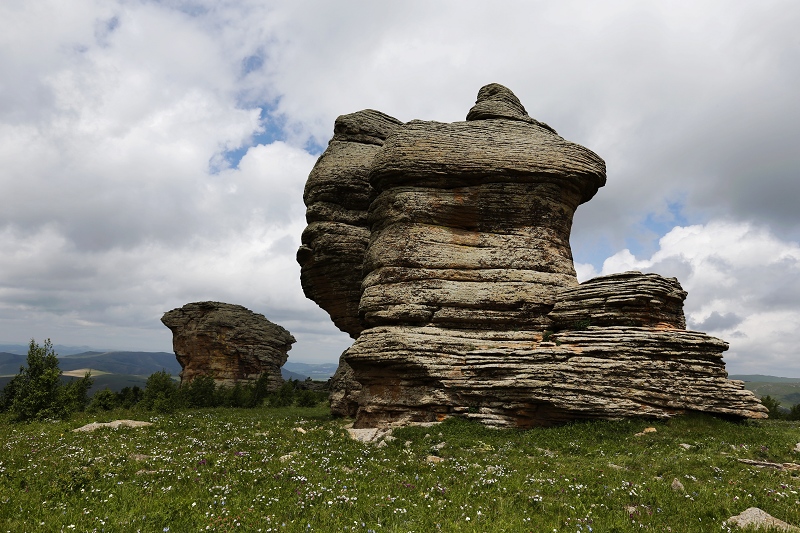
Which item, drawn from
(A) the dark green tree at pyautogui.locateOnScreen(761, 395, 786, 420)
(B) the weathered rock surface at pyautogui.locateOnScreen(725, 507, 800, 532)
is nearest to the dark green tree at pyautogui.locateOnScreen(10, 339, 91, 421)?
(B) the weathered rock surface at pyautogui.locateOnScreen(725, 507, 800, 532)

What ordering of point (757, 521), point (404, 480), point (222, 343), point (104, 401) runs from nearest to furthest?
point (757, 521), point (404, 480), point (104, 401), point (222, 343)

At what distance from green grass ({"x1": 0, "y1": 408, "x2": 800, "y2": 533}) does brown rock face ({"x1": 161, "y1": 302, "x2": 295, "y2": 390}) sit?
59.0 metres

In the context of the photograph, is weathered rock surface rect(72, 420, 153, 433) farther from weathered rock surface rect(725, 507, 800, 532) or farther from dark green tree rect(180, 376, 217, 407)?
dark green tree rect(180, 376, 217, 407)

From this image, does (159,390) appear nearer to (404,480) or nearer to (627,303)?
(404,480)

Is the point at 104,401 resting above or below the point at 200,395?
below

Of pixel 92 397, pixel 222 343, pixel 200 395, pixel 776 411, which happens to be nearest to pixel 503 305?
pixel 776 411

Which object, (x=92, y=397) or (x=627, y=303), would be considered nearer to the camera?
(x=627, y=303)

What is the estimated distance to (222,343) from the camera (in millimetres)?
77688

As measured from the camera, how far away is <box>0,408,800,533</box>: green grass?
927 cm

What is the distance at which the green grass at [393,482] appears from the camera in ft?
30.4

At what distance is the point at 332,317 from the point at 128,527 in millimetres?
34456

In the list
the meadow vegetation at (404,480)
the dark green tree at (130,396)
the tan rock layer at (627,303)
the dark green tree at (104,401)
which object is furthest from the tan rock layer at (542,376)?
the dark green tree at (130,396)

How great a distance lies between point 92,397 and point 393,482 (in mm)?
63234

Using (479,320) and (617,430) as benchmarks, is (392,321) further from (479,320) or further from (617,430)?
(617,430)
